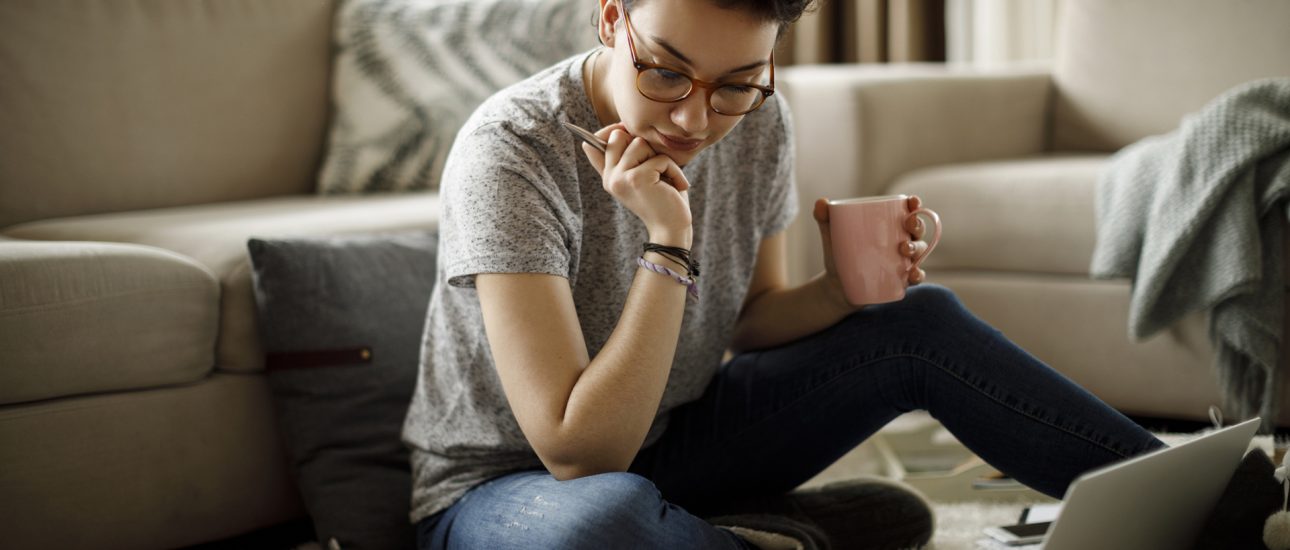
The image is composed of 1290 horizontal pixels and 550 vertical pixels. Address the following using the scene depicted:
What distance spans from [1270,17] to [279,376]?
1.99 m

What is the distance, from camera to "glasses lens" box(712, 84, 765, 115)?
1.00 m

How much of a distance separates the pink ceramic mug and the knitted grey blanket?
0.77m

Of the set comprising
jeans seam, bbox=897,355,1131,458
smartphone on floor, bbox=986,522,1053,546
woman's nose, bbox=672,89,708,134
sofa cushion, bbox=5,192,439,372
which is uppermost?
woman's nose, bbox=672,89,708,134

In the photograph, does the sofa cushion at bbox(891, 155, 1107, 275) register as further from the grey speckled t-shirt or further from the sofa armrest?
the grey speckled t-shirt

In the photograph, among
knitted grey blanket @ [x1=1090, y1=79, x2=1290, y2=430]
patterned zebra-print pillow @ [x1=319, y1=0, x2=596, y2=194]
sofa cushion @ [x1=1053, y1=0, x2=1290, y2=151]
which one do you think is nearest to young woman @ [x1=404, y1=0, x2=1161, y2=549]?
knitted grey blanket @ [x1=1090, y1=79, x2=1290, y2=430]

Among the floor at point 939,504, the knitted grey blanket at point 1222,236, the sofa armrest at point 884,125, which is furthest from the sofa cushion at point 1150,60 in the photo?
the floor at point 939,504

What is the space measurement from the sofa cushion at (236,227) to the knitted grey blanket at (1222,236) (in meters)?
1.11

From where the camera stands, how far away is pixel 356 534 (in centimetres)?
136

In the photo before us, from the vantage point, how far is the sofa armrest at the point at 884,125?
220 cm

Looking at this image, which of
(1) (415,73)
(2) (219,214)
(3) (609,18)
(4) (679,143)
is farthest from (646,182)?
(1) (415,73)

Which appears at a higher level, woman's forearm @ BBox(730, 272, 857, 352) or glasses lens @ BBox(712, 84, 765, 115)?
glasses lens @ BBox(712, 84, 765, 115)

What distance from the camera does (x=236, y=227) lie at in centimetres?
164

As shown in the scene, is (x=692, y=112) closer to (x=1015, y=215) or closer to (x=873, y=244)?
(x=873, y=244)

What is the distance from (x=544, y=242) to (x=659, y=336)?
5.3 inches
